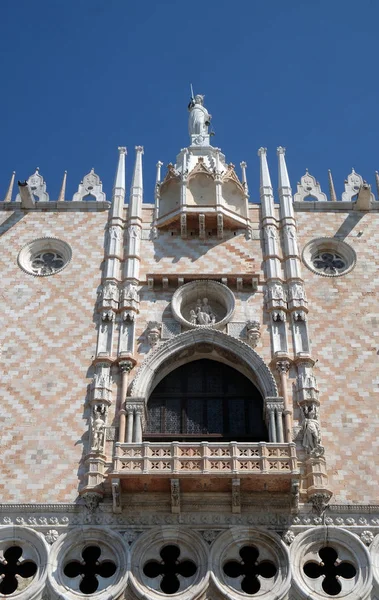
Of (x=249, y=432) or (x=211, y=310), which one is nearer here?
(x=249, y=432)

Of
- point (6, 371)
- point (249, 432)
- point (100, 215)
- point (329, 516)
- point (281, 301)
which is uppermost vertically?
point (100, 215)

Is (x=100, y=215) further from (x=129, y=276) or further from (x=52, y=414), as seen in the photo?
(x=52, y=414)

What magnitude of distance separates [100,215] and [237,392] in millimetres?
7593

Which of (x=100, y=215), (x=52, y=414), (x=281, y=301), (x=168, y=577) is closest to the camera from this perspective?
(x=168, y=577)

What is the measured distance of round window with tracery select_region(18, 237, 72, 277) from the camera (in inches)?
993

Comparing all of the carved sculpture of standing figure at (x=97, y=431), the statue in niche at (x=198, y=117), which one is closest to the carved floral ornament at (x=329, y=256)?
the statue in niche at (x=198, y=117)

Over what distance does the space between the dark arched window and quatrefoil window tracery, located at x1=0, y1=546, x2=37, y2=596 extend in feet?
14.2

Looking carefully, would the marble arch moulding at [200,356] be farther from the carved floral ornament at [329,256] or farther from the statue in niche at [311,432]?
the carved floral ornament at [329,256]

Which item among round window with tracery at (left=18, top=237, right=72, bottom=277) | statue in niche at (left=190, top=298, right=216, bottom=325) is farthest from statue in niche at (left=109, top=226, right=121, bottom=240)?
statue in niche at (left=190, top=298, right=216, bottom=325)

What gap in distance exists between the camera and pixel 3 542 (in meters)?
19.7

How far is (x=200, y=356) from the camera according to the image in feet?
76.1

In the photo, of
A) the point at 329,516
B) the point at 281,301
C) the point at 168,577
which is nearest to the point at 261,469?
the point at 329,516

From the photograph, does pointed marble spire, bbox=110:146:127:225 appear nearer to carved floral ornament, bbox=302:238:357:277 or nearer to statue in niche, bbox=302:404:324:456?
carved floral ornament, bbox=302:238:357:277

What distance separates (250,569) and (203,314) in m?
7.34
